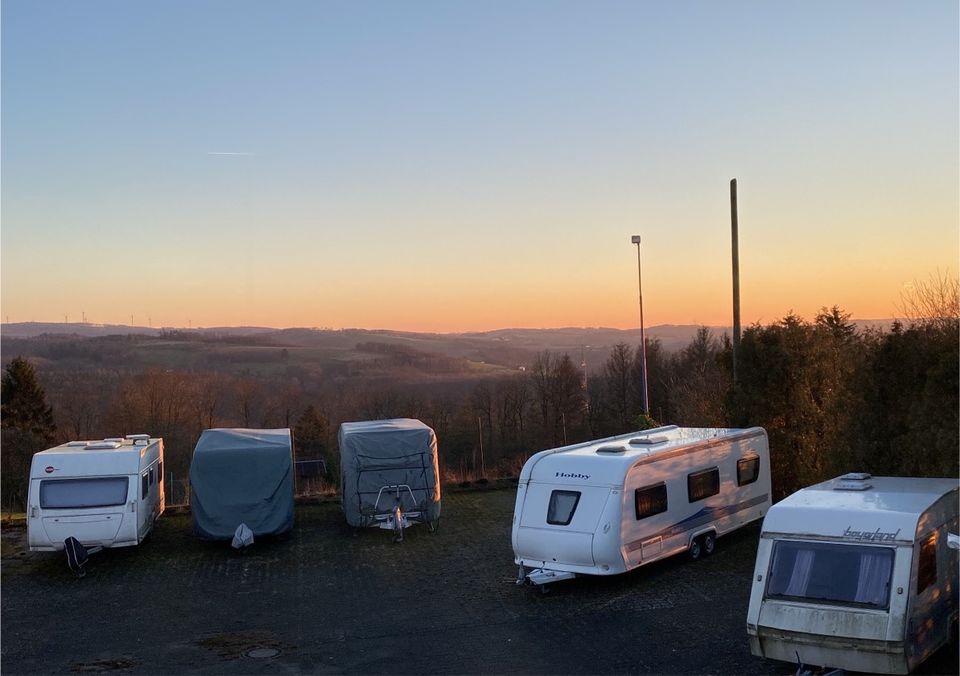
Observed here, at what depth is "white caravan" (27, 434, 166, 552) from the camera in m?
15.5

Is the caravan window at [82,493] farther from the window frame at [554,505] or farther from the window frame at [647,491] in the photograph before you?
the window frame at [647,491]

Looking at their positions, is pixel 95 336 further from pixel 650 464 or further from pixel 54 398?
pixel 650 464

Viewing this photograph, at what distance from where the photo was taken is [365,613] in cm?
1255

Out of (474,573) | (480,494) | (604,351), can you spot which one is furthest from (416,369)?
(474,573)

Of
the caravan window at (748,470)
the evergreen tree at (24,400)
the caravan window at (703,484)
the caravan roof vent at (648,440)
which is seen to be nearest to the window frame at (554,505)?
the caravan roof vent at (648,440)

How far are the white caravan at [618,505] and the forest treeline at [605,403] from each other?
221 cm

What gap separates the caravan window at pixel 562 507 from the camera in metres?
13.0

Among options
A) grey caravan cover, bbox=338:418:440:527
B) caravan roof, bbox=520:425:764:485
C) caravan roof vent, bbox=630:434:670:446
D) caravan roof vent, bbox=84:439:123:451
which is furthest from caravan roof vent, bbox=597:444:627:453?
caravan roof vent, bbox=84:439:123:451

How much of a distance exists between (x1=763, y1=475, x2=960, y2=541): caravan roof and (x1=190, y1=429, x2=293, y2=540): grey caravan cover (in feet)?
35.2

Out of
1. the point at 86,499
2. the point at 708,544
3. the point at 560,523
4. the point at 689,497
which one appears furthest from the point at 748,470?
the point at 86,499

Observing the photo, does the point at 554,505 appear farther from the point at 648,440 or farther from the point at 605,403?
the point at 605,403

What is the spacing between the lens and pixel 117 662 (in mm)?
10602

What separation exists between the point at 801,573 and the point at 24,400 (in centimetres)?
4551

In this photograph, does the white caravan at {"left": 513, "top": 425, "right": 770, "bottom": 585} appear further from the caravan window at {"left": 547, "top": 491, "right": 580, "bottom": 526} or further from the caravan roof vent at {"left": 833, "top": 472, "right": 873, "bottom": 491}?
the caravan roof vent at {"left": 833, "top": 472, "right": 873, "bottom": 491}
